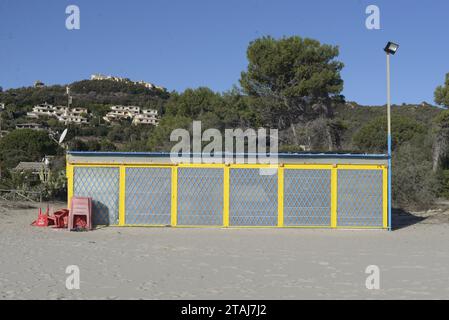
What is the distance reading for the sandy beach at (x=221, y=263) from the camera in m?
7.65

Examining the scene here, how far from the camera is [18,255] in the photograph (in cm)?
1066

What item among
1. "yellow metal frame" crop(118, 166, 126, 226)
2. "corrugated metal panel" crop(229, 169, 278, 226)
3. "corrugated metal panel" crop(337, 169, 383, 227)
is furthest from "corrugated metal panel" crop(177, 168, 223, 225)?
"corrugated metal panel" crop(337, 169, 383, 227)

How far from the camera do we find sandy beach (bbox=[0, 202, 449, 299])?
7652 mm

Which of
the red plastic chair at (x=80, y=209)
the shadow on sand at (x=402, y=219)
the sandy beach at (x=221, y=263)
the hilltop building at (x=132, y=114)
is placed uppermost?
the hilltop building at (x=132, y=114)

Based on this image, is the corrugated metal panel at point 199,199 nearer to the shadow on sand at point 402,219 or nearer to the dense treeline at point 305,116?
the shadow on sand at point 402,219

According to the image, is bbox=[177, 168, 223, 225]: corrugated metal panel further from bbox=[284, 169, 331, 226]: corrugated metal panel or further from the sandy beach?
bbox=[284, 169, 331, 226]: corrugated metal panel

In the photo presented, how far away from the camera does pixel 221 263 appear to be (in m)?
10.2

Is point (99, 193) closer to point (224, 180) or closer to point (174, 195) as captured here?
point (174, 195)

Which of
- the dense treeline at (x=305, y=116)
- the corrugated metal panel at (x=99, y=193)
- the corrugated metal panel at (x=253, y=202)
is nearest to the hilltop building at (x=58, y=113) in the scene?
the dense treeline at (x=305, y=116)

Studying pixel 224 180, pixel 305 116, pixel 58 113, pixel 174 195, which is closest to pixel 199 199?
pixel 174 195

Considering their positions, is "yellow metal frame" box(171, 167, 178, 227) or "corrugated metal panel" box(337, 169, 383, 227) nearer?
"yellow metal frame" box(171, 167, 178, 227)
